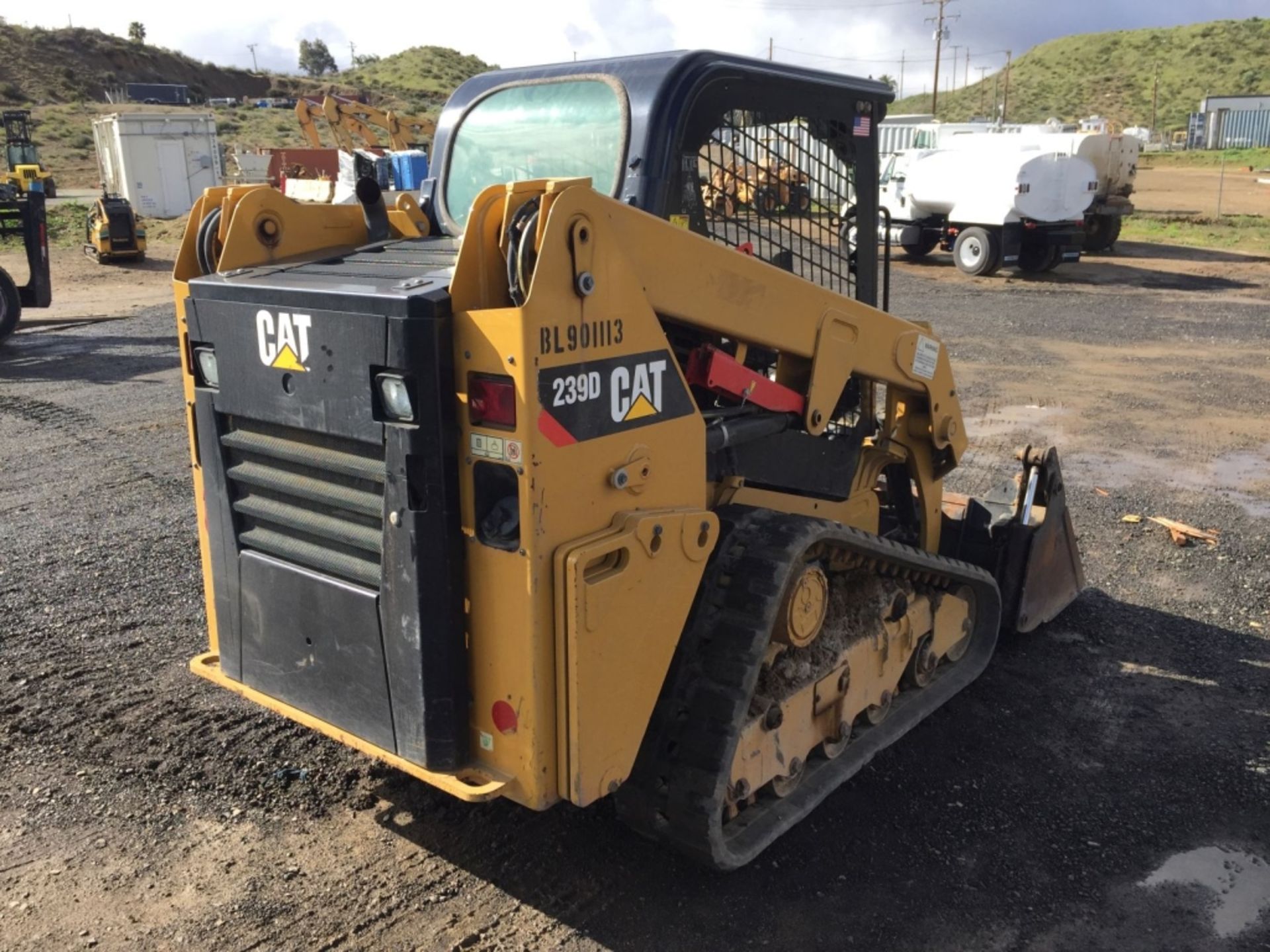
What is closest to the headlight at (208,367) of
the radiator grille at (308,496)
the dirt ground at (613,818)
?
the radiator grille at (308,496)

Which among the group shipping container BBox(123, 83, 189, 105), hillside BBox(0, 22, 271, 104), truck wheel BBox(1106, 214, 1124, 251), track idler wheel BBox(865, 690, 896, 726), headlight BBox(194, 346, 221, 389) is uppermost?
hillside BBox(0, 22, 271, 104)

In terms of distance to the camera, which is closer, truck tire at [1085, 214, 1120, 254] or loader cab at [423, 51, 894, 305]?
loader cab at [423, 51, 894, 305]

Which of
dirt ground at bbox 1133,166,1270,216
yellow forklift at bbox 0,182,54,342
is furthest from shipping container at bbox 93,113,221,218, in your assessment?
dirt ground at bbox 1133,166,1270,216

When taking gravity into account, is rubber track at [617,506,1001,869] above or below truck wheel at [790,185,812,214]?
below

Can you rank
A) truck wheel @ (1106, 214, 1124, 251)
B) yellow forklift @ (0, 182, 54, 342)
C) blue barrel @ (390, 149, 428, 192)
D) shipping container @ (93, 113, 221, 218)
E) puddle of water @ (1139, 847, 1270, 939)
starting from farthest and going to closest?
shipping container @ (93, 113, 221, 218) → truck wheel @ (1106, 214, 1124, 251) → blue barrel @ (390, 149, 428, 192) → yellow forklift @ (0, 182, 54, 342) → puddle of water @ (1139, 847, 1270, 939)

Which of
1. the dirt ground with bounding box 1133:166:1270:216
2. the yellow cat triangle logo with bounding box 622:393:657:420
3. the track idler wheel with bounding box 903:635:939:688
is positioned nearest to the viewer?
the yellow cat triangle logo with bounding box 622:393:657:420

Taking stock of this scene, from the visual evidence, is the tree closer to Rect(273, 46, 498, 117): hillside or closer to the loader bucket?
Rect(273, 46, 498, 117): hillside

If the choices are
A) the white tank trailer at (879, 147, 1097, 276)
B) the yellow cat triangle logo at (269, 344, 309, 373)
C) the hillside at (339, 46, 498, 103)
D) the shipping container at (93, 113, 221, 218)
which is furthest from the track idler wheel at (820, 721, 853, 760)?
the hillside at (339, 46, 498, 103)

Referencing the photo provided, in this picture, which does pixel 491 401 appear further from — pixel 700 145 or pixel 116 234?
pixel 116 234

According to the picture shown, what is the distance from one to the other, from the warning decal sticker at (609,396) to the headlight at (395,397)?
1.14ft

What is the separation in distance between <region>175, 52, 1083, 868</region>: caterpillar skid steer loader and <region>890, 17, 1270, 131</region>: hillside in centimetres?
8101

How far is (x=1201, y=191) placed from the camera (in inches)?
1337

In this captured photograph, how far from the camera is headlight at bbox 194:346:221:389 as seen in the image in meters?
3.29

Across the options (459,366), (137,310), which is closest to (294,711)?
(459,366)
